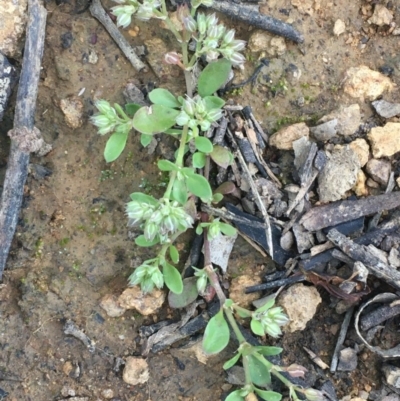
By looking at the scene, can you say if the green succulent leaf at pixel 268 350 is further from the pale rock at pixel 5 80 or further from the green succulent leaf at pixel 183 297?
the pale rock at pixel 5 80

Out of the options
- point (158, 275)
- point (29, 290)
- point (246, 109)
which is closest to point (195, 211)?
point (158, 275)

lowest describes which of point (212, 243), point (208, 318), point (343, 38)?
point (208, 318)

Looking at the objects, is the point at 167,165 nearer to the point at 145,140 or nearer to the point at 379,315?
the point at 145,140

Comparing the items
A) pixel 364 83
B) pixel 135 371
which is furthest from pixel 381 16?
pixel 135 371

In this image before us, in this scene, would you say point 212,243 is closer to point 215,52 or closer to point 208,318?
point 208,318

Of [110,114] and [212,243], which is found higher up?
[110,114]

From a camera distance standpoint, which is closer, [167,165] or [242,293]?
[167,165]
